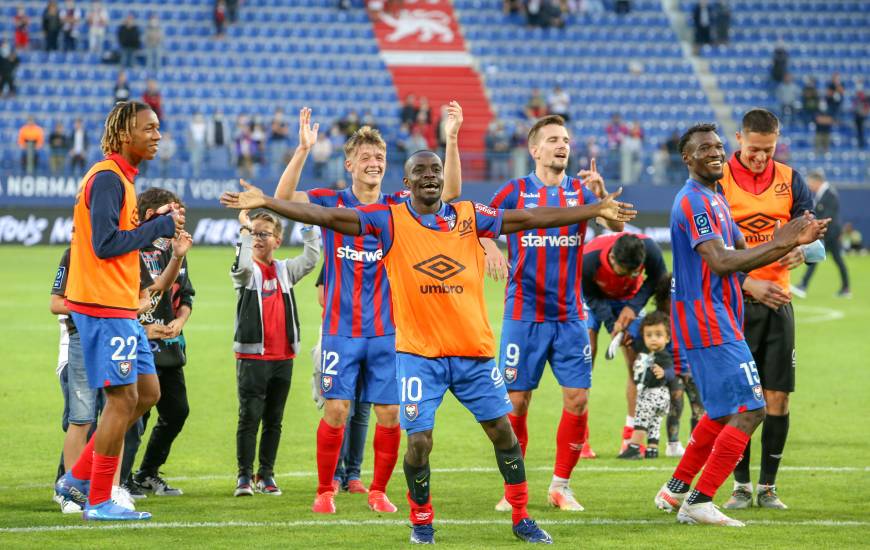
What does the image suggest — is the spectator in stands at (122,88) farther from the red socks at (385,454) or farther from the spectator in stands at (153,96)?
the red socks at (385,454)

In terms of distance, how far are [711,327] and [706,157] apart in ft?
3.36

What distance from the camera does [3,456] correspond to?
10375 millimetres

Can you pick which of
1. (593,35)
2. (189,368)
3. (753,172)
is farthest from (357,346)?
(593,35)

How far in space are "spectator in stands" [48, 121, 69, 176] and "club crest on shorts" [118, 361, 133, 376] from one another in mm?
24975

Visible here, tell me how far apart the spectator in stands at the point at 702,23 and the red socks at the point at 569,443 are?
3531 cm

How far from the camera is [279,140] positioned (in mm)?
34125

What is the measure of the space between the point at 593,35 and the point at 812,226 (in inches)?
1421

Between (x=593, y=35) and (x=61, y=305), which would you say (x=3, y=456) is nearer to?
(x=61, y=305)

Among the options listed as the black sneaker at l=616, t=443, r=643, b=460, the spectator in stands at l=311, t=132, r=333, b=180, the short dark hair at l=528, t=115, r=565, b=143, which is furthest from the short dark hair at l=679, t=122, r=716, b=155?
the spectator in stands at l=311, t=132, r=333, b=180

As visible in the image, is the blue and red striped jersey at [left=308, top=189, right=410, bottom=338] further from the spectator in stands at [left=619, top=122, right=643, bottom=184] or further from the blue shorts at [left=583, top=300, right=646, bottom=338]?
the spectator in stands at [left=619, top=122, right=643, bottom=184]

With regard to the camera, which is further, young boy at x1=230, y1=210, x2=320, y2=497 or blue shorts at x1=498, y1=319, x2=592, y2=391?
young boy at x1=230, y1=210, x2=320, y2=497

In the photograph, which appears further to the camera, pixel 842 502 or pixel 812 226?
pixel 842 502

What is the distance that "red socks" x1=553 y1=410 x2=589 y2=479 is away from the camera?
8680 millimetres

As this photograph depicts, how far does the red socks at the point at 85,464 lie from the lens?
8.10 meters
